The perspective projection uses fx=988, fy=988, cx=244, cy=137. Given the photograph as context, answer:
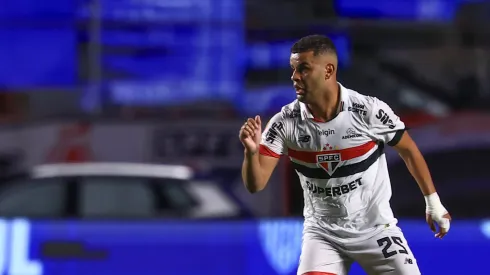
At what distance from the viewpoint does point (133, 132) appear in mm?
8117

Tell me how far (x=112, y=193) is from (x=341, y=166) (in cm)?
328

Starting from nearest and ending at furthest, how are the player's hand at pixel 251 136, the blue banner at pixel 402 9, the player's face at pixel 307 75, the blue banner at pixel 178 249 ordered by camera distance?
the player's hand at pixel 251 136 < the player's face at pixel 307 75 < the blue banner at pixel 178 249 < the blue banner at pixel 402 9

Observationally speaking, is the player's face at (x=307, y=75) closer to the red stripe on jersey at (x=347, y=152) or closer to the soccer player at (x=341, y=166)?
the soccer player at (x=341, y=166)

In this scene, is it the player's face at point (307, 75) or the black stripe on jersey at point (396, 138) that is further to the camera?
the black stripe on jersey at point (396, 138)

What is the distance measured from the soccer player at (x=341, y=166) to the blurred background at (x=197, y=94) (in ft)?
9.08

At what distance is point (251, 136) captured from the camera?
15.1 ft

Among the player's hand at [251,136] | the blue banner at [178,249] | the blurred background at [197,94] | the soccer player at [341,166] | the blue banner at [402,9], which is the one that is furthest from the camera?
the blue banner at [402,9]

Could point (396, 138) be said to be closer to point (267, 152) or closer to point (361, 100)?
point (361, 100)

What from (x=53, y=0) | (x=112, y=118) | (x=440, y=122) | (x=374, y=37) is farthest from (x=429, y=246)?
(x=53, y=0)

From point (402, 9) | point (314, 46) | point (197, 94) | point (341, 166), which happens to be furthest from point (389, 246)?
point (402, 9)

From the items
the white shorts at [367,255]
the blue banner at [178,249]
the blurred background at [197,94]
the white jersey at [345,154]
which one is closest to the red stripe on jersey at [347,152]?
the white jersey at [345,154]

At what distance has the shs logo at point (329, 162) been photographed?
488cm

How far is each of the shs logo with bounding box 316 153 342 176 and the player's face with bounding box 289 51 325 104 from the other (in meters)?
0.32

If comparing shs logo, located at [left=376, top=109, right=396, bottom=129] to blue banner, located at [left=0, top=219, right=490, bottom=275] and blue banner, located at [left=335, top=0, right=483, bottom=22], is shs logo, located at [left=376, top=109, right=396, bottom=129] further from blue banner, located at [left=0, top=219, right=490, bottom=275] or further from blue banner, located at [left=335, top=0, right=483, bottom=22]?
blue banner, located at [left=335, top=0, right=483, bottom=22]
